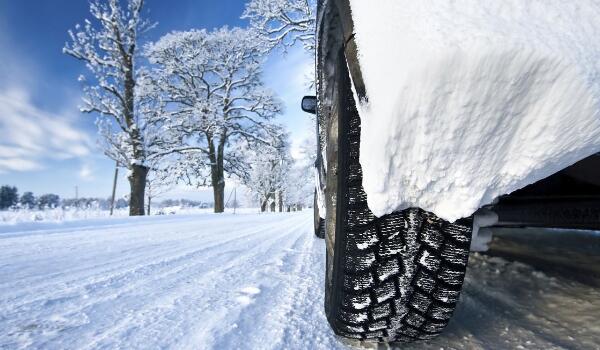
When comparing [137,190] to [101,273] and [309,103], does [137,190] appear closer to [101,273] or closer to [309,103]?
[101,273]

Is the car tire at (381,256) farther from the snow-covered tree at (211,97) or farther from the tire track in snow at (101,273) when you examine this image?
the snow-covered tree at (211,97)

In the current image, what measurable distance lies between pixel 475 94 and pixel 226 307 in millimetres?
1055

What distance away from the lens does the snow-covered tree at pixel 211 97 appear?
41.7 feet

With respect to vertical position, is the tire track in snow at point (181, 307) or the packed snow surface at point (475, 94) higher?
the packed snow surface at point (475, 94)

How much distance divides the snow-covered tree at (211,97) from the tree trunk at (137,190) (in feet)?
4.70

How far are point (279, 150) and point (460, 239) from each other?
12986 millimetres

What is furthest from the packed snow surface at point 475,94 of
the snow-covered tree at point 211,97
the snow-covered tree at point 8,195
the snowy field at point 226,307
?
the snow-covered tree at point 8,195

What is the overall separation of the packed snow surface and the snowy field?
62 cm

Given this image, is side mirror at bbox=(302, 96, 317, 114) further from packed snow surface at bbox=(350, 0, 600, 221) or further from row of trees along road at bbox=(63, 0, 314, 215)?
row of trees along road at bbox=(63, 0, 314, 215)

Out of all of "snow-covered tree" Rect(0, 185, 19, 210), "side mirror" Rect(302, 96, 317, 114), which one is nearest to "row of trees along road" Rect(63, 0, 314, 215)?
"side mirror" Rect(302, 96, 317, 114)

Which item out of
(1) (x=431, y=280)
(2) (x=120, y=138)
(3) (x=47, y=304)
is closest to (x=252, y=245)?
(3) (x=47, y=304)

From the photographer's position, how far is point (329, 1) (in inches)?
34.7

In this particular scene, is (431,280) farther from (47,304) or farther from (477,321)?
(47,304)

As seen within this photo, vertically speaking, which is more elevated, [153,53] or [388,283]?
[153,53]
